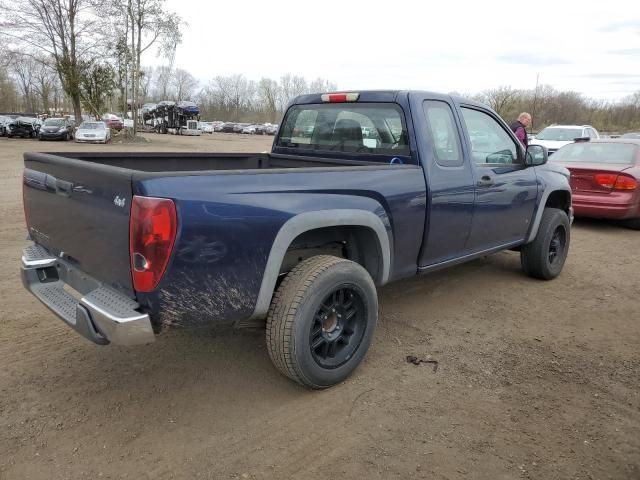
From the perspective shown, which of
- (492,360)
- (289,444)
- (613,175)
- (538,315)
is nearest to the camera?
(289,444)

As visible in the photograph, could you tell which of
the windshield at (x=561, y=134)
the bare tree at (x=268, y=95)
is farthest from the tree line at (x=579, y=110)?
the bare tree at (x=268, y=95)

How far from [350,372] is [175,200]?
1645 mm

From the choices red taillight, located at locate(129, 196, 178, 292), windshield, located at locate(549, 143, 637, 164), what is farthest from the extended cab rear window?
windshield, located at locate(549, 143, 637, 164)

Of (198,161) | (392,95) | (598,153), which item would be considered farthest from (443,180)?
(598,153)

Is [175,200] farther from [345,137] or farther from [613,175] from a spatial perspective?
[613,175]

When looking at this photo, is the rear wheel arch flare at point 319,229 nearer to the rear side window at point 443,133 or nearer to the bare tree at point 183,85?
the rear side window at point 443,133

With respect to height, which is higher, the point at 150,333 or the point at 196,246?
the point at 196,246

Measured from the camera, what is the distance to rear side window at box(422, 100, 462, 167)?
3.85 m

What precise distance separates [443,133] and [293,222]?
177 cm

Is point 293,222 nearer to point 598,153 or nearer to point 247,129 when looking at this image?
point 598,153

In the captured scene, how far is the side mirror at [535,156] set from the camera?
4.76 meters

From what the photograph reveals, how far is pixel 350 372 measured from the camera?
3.29m

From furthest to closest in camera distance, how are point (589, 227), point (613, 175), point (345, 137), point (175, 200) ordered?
point (589, 227)
point (613, 175)
point (345, 137)
point (175, 200)

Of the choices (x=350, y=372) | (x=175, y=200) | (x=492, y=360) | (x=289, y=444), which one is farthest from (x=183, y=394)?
(x=492, y=360)
